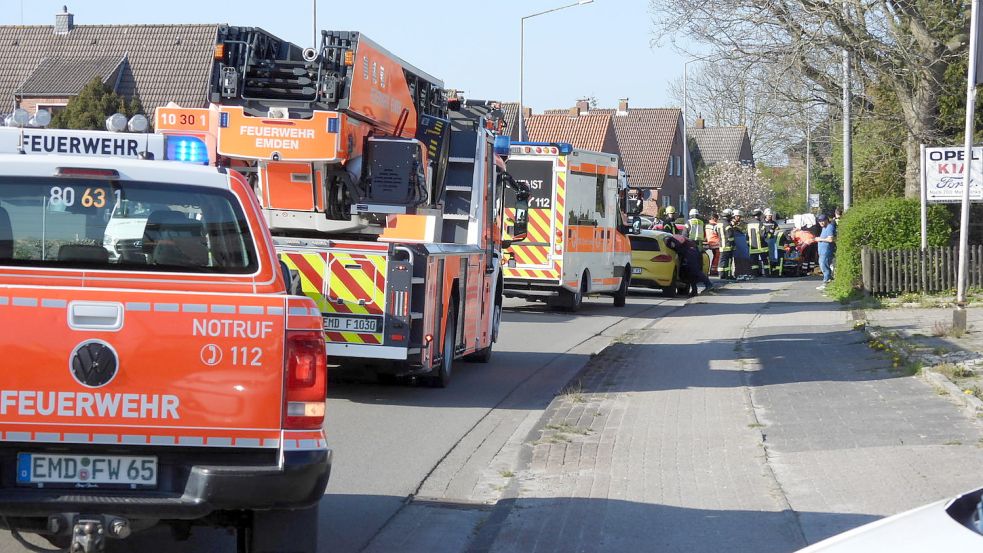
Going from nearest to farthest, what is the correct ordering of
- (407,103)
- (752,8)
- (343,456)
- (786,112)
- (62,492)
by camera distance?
(62,492)
(343,456)
(407,103)
(752,8)
(786,112)

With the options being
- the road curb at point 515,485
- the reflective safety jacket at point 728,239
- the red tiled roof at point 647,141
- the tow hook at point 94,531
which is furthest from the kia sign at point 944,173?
the red tiled roof at point 647,141

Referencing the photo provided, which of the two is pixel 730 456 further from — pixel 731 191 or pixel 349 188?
pixel 731 191

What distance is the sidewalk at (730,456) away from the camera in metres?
6.71

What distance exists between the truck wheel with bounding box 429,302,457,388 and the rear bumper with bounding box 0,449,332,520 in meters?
7.28

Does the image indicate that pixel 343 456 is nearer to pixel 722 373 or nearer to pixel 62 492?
pixel 62 492

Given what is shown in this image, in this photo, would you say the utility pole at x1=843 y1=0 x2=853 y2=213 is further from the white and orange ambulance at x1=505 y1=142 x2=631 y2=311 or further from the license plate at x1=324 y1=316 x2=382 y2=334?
the license plate at x1=324 y1=316 x2=382 y2=334

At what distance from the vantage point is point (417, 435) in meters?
9.76

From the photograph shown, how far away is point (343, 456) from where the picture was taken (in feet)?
28.9

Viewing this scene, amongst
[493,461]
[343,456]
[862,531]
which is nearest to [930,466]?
[493,461]

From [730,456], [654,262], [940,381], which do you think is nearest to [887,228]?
[654,262]

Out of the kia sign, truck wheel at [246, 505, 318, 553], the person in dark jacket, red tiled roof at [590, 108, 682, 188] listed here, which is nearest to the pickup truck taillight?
truck wheel at [246, 505, 318, 553]

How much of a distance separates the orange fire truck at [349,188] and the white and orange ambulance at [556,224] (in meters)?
8.35

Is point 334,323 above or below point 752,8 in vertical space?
below

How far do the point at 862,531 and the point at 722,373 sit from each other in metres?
10.2
